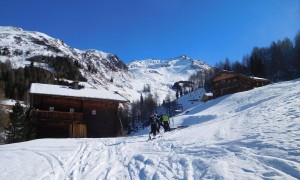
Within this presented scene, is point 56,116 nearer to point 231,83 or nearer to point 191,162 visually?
point 191,162

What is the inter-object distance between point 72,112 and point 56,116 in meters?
1.92

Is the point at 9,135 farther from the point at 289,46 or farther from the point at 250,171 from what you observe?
the point at 289,46

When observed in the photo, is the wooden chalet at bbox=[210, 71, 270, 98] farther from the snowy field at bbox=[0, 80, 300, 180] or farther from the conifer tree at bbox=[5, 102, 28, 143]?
the snowy field at bbox=[0, 80, 300, 180]

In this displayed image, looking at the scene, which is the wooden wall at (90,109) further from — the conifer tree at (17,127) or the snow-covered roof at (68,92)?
the conifer tree at (17,127)

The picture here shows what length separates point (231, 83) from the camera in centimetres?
5644

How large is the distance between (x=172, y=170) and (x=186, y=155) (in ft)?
6.79

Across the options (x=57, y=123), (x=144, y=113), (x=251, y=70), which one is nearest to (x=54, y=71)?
(x=144, y=113)

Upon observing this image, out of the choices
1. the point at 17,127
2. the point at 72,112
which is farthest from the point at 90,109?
the point at 17,127

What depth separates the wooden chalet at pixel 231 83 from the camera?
55.4m

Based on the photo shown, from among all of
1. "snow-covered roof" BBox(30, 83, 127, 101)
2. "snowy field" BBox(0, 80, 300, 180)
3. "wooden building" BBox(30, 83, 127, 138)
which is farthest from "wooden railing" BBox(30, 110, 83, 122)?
"snowy field" BBox(0, 80, 300, 180)

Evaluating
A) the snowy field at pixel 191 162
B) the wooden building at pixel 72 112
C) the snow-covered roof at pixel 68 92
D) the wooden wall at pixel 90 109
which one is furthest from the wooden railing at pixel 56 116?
the snowy field at pixel 191 162

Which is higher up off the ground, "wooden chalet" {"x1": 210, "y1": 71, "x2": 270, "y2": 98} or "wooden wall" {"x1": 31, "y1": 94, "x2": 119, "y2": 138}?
"wooden chalet" {"x1": 210, "y1": 71, "x2": 270, "y2": 98}

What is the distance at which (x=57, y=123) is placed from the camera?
34.5 metres

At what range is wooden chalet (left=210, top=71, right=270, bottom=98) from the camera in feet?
182
